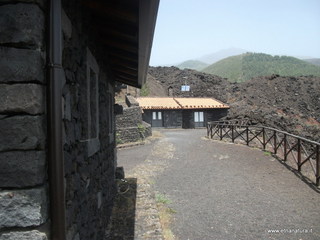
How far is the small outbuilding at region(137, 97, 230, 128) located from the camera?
91.2 feet

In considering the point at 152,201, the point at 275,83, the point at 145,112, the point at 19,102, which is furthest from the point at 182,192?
the point at 275,83

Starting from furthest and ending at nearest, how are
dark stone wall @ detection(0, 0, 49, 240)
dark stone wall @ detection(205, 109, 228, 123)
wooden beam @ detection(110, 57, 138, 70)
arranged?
dark stone wall @ detection(205, 109, 228, 123)
wooden beam @ detection(110, 57, 138, 70)
dark stone wall @ detection(0, 0, 49, 240)

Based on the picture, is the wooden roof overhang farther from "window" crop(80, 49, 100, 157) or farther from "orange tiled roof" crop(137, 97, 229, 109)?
"orange tiled roof" crop(137, 97, 229, 109)

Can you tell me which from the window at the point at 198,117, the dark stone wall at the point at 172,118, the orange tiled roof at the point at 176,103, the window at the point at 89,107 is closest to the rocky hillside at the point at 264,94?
the orange tiled roof at the point at 176,103

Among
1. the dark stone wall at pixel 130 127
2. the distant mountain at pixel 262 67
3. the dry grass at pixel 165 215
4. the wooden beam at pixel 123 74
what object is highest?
the distant mountain at pixel 262 67

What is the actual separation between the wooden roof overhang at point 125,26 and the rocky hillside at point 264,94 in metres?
24.4

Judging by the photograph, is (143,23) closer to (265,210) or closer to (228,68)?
(265,210)

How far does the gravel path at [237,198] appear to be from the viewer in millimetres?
5660

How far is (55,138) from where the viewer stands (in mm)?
1830

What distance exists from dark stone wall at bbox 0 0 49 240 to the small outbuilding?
82.6 feet

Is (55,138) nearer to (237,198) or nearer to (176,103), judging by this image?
(237,198)

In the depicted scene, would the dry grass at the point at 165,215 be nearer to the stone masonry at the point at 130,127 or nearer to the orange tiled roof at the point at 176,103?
the stone masonry at the point at 130,127

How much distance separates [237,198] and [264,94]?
32278 mm

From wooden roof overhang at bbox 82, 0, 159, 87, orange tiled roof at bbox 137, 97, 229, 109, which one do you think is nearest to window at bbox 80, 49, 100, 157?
wooden roof overhang at bbox 82, 0, 159, 87
